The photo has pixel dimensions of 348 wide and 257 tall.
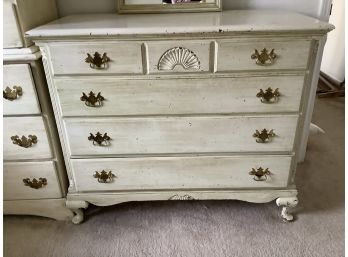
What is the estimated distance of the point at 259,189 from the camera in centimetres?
148

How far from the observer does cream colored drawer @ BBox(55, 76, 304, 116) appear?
1.19 meters

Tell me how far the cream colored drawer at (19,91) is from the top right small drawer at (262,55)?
0.76 metres

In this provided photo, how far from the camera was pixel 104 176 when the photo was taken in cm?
142

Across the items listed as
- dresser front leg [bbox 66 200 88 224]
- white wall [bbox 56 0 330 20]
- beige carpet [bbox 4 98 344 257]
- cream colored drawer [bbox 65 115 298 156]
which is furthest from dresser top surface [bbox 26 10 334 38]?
beige carpet [bbox 4 98 344 257]

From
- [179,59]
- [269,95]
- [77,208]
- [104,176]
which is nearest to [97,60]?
[179,59]

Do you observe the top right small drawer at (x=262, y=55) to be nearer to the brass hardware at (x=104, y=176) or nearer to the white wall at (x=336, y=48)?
the brass hardware at (x=104, y=176)

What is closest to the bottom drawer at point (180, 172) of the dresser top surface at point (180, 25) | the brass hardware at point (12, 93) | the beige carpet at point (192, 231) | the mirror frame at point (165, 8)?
the beige carpet at point (192, 231)

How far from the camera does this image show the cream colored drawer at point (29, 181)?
139 cm

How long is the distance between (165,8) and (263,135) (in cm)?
79

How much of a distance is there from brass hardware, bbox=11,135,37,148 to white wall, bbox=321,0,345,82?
2.95 m

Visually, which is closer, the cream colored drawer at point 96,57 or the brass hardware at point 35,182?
the cream colored drawer at point 96,57

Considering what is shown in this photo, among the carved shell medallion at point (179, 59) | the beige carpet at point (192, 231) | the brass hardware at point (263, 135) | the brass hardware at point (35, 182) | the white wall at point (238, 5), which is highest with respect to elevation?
the white wall at point (238, 5)

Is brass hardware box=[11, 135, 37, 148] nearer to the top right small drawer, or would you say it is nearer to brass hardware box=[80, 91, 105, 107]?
brass hardware box=[80, 91, 105, 107]

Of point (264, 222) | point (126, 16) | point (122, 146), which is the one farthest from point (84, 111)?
point (264, 222)
